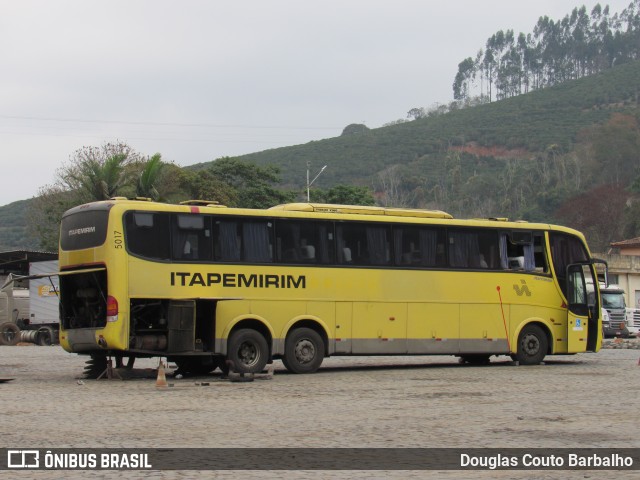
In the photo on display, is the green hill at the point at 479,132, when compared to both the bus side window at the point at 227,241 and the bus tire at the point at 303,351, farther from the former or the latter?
the bus side window at the point at 227,241

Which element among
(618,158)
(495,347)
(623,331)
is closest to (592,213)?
(618,158)

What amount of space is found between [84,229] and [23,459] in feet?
36.0

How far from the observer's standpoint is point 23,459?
10094 millimetres

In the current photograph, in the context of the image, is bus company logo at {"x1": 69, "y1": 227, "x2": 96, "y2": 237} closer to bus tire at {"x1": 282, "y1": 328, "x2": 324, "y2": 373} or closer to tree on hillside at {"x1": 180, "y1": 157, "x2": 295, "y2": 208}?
bus tire at {"x1": 282, "y1": 328, "x2": 324, "y2": 373}

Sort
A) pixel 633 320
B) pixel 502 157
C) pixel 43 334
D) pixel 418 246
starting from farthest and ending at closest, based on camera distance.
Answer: pixel 502 157, pixel 633 320, pixel 43 334, pixel 418 246

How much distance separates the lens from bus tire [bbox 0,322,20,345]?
44.3 metres

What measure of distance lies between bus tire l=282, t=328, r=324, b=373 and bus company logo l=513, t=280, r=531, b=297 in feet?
A: 17.6

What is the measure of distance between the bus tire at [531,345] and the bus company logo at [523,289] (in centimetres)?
80

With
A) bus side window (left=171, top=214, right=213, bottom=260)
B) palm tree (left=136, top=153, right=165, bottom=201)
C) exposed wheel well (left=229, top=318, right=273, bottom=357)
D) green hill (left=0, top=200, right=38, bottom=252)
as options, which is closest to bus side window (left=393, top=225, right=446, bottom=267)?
exposed wheel well (left=229, top=318, right=273, bottom=357)

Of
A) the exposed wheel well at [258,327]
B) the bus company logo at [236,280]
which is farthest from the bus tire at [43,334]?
the bus company logo at [236,280]

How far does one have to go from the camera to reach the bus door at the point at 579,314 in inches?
1014

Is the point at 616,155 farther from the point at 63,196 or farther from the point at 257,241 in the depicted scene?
the point at 257,241

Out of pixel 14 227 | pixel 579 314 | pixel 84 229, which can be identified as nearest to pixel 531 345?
pixel 579 314

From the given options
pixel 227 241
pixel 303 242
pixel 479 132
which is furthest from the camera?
pixel 479 132
